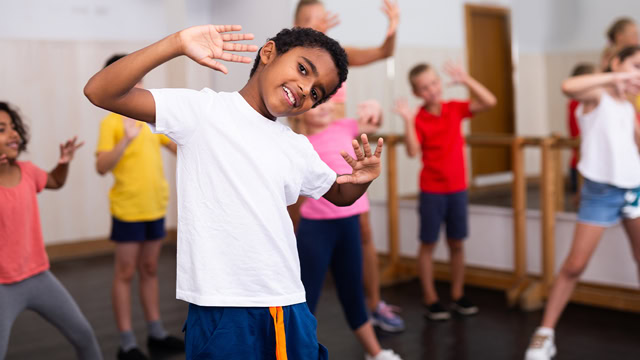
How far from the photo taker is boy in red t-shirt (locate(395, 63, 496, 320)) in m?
3.98

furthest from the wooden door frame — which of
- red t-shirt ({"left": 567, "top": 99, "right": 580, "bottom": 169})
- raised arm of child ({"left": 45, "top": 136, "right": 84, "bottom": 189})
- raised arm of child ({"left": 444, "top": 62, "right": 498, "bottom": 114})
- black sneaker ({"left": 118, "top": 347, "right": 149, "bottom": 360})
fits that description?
raised arm of child ({"left": 45, "top": 136, "right": 84, "bottom": 189})

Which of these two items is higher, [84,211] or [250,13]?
[250,13]

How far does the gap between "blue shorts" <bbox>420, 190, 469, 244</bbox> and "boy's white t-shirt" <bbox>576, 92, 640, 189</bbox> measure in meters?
0.98

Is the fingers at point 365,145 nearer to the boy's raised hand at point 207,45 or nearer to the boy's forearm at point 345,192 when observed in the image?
the boy's forearm at point 345,192

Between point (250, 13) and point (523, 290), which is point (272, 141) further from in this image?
point (523, 290)

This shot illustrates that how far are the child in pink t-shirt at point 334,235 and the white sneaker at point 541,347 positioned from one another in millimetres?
593

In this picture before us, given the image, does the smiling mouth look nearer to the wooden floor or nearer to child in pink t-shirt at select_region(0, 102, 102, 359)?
child in pink t-shirt at select_region(0, 102, 102, 359)

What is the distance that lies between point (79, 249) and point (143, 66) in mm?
4870

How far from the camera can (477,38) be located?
17.7 feet

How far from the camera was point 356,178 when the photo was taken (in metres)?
1.67

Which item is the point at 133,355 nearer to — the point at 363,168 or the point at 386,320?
the point at 386,320

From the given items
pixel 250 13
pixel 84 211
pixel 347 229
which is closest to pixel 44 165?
pixel 84 211

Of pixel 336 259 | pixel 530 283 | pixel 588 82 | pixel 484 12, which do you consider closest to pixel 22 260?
pixel 336 259

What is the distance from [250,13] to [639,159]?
6.67 ft
